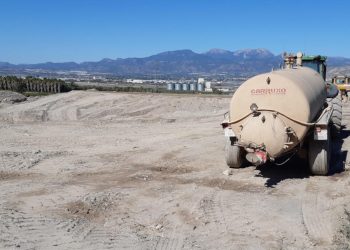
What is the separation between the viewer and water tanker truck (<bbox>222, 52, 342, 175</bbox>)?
32.2 ft

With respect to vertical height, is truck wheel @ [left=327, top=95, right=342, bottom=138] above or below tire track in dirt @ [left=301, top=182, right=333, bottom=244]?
above

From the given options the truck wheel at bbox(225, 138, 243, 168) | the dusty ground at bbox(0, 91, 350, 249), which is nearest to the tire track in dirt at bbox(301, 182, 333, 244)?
the dusty ground at bbox(0, 91, 350, 249)

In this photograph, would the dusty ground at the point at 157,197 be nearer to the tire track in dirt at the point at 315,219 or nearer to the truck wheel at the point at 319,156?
the tire track in dirt at the point at 315,219

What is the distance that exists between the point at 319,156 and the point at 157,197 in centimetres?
391

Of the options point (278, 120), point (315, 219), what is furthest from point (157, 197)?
point (315, 219)

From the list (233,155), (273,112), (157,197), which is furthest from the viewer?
(233,155)

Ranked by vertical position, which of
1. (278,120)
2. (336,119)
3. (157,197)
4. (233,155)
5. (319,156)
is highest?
(278,120)

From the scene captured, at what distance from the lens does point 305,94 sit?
401 inches

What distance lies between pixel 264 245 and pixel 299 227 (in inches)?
38.9

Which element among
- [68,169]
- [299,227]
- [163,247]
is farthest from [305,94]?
[68,169]

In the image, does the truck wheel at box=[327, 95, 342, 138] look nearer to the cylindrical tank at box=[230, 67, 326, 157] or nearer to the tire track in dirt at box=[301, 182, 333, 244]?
the cylindrical tank at box=[230, 67, 326, 157]

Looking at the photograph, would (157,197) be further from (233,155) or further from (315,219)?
(315,219)

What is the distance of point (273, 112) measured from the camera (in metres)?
10.0

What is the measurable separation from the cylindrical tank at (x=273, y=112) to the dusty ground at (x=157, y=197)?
111 cm
